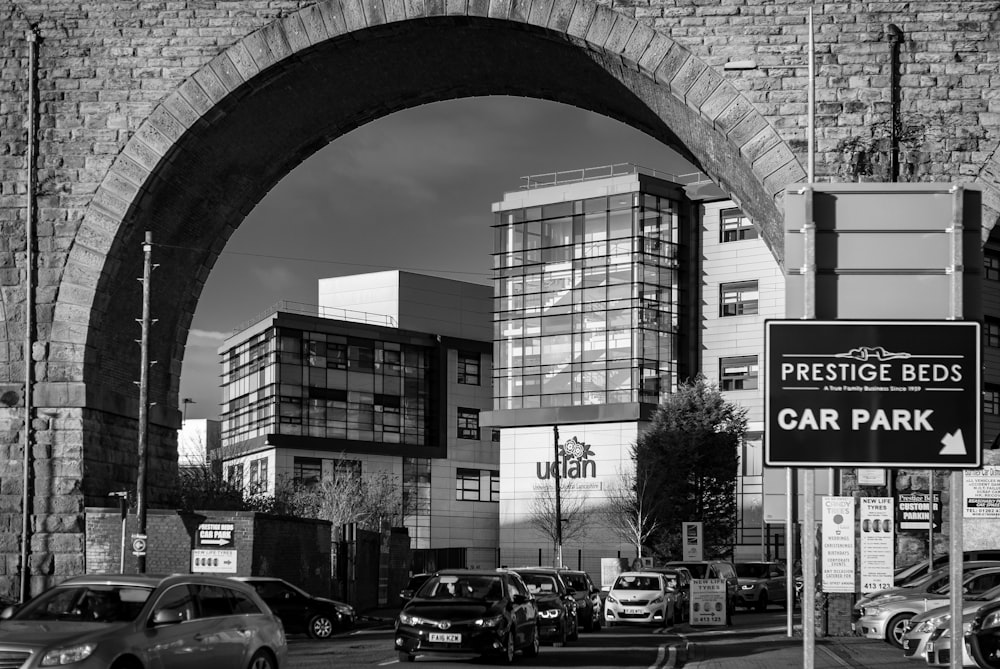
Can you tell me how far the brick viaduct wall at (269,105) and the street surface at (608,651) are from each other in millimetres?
5932

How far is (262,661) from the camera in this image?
15031 mm

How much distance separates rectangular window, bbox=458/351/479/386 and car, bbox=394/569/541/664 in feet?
225

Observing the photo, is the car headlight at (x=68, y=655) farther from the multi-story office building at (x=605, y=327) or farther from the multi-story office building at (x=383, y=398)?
the multi-story office building at (x=383, y=398)

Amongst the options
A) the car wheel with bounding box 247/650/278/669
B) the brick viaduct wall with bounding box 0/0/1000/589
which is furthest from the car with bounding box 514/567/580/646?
the car wheel with bounding box 247/650/278/669

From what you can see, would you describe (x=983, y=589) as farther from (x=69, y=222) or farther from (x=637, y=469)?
(x=637, y=469)

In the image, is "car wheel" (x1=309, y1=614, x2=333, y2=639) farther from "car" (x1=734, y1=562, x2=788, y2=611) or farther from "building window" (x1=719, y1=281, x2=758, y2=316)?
"building window" (x1=719, y1=281, x2=758, y2=316)

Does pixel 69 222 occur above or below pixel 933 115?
below

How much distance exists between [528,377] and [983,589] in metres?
50.8

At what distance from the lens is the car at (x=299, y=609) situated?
28688 millimetres

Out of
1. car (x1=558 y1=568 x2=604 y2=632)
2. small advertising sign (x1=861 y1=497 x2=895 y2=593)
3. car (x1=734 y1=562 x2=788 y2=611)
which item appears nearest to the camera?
small advertising sign (x1=861 y1=497 x2=895 y2=593)

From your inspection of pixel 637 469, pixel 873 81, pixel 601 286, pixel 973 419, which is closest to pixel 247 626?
pixel 973 419

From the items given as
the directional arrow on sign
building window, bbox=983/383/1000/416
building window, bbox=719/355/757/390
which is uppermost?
building window, bbox=719/355/757/390

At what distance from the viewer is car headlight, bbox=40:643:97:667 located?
1234cm

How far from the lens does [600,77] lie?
27.3 m
